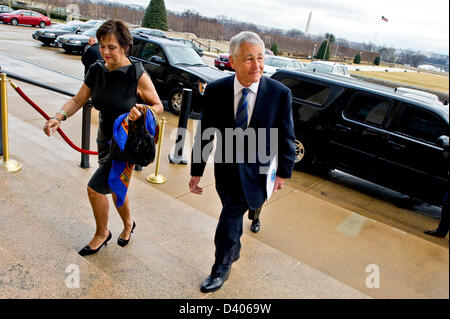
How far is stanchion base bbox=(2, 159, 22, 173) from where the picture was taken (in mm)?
4109

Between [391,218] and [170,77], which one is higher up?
[170,77]

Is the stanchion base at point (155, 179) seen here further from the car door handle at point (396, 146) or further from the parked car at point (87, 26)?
the parked car at point (87, 26)

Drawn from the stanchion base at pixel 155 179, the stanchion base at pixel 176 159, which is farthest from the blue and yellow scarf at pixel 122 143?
the stanchion base at pixel 176 159

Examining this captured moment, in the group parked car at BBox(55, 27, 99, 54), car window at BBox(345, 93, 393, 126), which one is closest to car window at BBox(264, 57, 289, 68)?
parked car at BBox(55, 27, 99, 54)

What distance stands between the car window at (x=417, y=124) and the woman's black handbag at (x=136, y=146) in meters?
3.77

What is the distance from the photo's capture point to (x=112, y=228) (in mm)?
3373

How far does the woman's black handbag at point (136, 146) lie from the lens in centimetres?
255

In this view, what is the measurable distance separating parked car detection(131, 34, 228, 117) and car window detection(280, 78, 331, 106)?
2936 mm

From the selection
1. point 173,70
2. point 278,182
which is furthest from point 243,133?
point 173,70

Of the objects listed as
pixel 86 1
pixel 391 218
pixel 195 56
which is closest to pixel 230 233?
pixel 391 218

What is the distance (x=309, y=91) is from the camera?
6172 mm

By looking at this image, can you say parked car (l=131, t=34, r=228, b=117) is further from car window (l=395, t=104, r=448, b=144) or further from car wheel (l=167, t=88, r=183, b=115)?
car window (l=395, t=104, r=448, b=144)

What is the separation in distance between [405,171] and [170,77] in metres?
5.90
